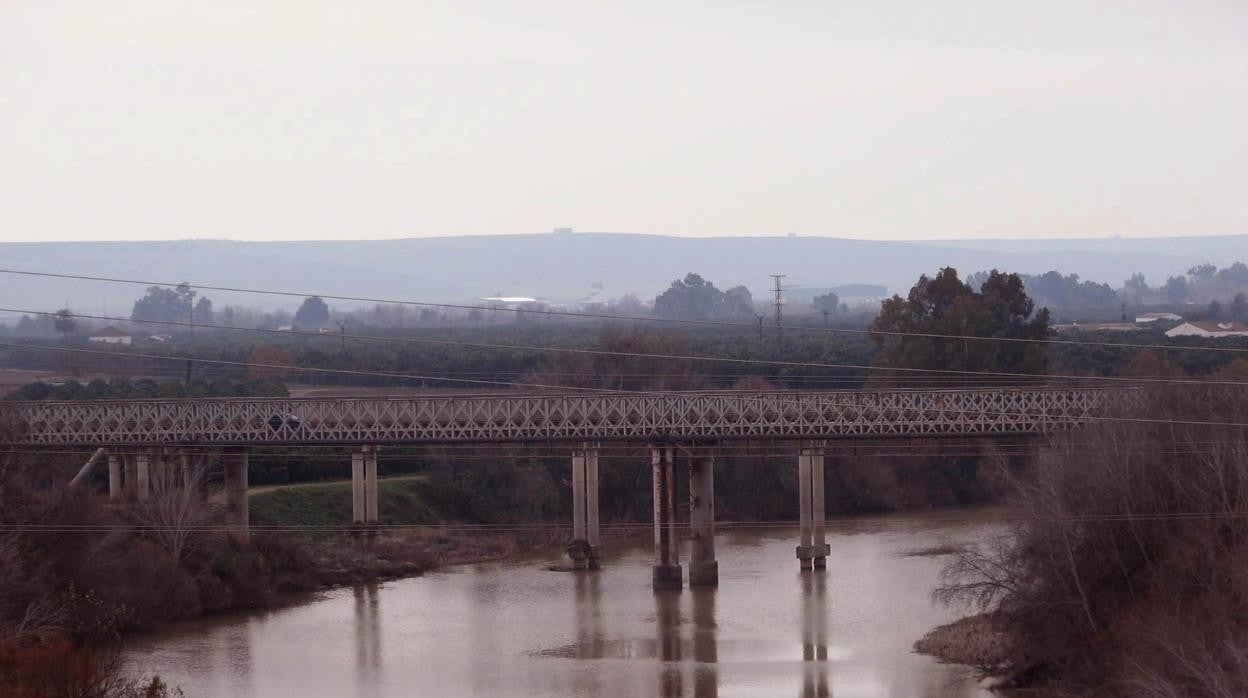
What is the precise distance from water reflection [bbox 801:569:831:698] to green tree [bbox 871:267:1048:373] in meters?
24.5

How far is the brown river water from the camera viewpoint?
32.7 metres

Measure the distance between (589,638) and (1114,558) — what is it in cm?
1236

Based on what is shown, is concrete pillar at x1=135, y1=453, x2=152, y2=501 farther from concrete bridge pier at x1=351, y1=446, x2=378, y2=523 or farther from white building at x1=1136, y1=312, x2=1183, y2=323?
white building at x1=1136, y1=312, x2=1183, y2=323

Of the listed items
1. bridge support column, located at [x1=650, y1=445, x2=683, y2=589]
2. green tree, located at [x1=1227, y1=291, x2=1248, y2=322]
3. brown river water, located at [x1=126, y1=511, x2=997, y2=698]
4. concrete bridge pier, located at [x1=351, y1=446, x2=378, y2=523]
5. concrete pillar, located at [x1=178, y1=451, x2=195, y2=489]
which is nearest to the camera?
brown river water, located at [x1=126, y1=511, x2=997, y2=698]

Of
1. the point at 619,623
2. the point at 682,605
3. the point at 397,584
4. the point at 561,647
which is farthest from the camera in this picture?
the point at 397,584

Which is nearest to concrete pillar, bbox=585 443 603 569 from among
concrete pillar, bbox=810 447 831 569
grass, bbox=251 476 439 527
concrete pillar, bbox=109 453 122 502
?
concrete pillar, bbox=810 447 831 569

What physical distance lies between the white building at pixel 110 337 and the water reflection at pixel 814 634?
232ft

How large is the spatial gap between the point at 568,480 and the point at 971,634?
3075 cm

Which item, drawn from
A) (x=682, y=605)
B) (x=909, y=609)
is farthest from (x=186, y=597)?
(x=909, y=609)

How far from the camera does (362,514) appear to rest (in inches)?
2003

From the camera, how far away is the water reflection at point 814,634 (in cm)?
3219

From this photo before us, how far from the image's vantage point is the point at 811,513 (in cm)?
4922

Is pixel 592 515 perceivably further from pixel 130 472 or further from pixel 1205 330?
pixel 1205 330

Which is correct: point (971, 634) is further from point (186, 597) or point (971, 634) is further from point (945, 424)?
point (186, 597)
